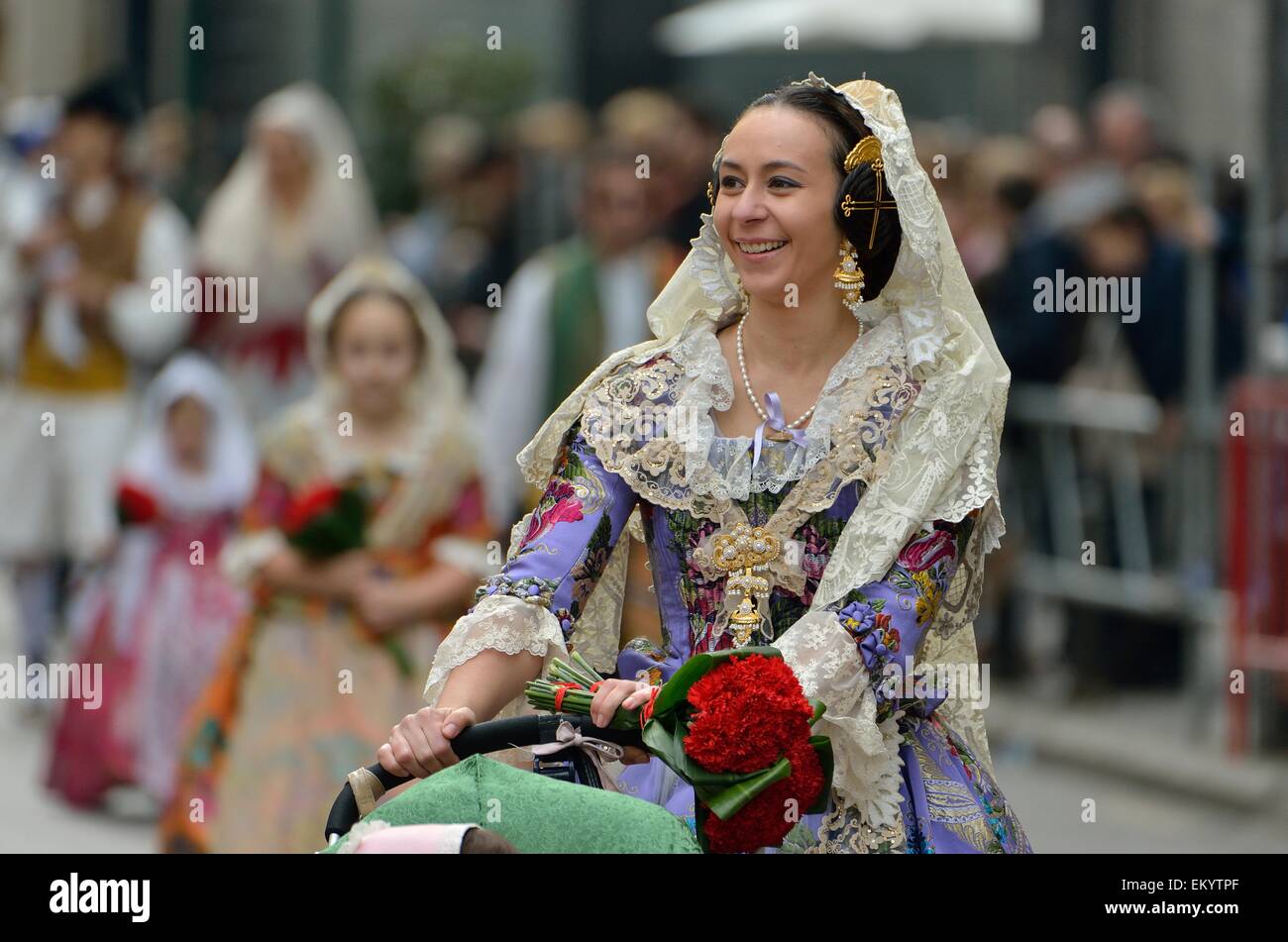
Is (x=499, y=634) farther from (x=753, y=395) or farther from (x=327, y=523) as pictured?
(x=327, y=523)

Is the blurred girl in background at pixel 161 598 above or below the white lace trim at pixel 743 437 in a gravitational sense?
below

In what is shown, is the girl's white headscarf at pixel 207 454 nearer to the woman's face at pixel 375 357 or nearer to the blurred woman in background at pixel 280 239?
the blurred woman in background at pixel 280 239

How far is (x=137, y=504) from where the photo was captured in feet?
29.0

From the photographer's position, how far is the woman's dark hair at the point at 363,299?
745cm

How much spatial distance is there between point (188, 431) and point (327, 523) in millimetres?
2242

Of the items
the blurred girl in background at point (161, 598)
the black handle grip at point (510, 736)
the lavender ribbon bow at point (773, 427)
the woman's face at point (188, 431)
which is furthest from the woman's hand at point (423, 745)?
the woman's face at point (188, 431)

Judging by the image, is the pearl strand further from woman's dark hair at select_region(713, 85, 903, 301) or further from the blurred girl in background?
the blurred girl in background

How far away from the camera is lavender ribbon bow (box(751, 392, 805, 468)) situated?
3.71 meters

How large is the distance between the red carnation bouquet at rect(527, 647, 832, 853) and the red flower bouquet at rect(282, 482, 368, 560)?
3782 mm

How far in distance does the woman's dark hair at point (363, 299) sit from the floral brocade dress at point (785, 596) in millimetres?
3712

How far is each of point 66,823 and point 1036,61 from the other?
864 cm

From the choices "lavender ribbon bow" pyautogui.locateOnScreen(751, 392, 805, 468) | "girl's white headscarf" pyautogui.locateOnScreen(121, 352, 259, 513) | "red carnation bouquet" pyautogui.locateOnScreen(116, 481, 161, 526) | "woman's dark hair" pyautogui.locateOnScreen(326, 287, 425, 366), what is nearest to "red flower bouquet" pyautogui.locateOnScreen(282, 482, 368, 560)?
"woman's dark hair" pyautogui.locateOnScreen(326, 287, 425, 366)

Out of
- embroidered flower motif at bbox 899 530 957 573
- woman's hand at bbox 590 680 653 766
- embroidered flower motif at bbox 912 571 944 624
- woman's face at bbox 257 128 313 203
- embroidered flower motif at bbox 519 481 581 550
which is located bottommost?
woman's hand at bbox 590 680 653 766

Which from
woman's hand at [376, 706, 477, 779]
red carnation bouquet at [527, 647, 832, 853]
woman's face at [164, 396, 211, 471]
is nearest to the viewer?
red carnation bouquet at [527, 647, 832, 853]
